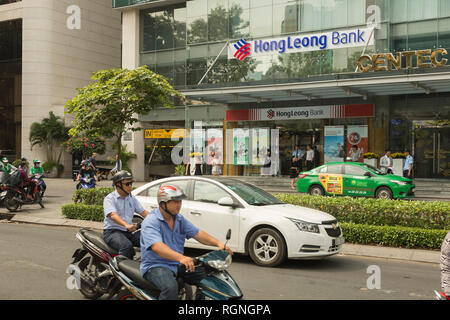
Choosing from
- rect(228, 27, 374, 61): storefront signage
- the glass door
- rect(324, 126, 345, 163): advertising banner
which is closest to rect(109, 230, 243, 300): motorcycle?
rect(228, 27, 374, 61): storefront signage

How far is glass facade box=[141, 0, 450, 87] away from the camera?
23.3 m

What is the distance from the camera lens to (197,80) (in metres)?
29.1

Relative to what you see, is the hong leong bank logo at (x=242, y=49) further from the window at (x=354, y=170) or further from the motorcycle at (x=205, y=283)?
the motorcycle at (x=205, y=283)

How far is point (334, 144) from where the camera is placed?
83.7 feet

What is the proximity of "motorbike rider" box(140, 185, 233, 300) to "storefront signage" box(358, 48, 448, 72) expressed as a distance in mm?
18961

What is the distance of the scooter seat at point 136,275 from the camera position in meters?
4.31

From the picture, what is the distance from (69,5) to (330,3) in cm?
2206

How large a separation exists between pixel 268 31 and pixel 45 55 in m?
18.4

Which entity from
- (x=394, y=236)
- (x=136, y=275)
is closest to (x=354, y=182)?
(x=394, y=236)

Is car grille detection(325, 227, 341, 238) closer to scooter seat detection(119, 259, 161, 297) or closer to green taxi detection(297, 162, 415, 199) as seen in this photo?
scooter seat detection(119, 259, 161, 297)

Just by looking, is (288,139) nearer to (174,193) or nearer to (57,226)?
(57,226)

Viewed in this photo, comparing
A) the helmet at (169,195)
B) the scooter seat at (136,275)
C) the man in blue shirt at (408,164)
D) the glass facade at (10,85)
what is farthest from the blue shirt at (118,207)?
the glass facade at (10,85)
